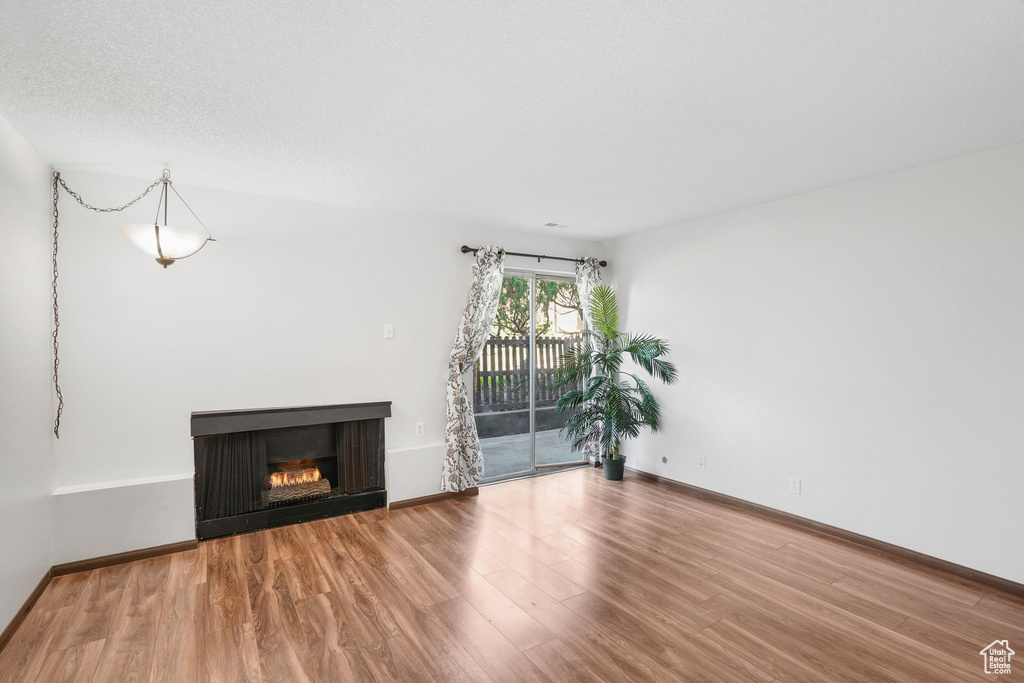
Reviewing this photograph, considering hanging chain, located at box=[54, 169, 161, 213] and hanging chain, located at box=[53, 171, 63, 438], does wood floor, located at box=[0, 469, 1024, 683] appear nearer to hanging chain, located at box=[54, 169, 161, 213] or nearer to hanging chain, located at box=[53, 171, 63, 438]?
hanging chain, located at box=[53, 171, 63, 438]

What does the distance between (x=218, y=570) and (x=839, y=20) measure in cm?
419

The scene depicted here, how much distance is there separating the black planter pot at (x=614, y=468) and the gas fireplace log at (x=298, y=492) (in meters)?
2.71

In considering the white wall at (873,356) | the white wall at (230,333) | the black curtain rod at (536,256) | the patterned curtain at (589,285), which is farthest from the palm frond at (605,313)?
the white wall at (230,333)

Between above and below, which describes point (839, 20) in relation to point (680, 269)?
above

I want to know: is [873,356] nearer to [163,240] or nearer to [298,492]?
[298,492]

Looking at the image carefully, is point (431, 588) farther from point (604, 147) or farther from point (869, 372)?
point (869, 372)

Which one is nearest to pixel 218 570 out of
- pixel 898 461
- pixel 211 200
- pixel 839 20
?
pixel 211 200

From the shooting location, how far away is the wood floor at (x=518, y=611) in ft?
6.95

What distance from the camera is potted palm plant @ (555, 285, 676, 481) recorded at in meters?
4.84

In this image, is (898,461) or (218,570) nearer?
(218,570)

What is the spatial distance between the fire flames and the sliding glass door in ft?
5.36

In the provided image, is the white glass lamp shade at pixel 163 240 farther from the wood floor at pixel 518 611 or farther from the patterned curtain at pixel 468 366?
the patterned curtain at pixel 468 366

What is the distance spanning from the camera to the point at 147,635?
2.36 m

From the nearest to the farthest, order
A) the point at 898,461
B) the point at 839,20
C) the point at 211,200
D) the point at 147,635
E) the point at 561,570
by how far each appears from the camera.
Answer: the point at 839,20
the point at 147,635
the point at 561,570
the point at 898,461
the point at 211,200
